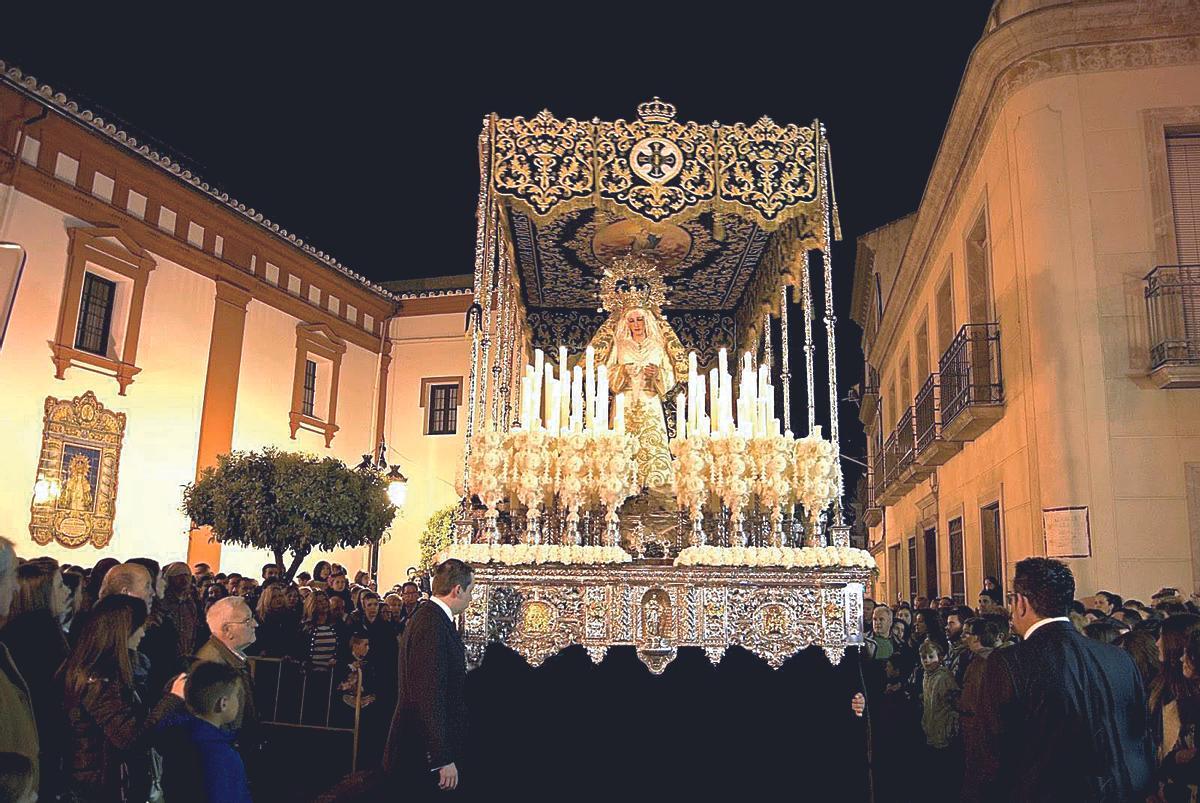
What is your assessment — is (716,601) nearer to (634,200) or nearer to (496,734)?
(496,734)

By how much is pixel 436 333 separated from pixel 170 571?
13840 mm

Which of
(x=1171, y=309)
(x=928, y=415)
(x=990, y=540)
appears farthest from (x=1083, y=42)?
(x=990, y=540)

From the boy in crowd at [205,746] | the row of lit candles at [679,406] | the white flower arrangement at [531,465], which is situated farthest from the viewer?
the row of lit candles at [679,406]

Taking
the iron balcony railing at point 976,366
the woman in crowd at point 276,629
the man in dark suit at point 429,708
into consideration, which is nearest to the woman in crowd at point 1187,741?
the man in dark suit at point 429,708

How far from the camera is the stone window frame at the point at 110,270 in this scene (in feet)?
41.0

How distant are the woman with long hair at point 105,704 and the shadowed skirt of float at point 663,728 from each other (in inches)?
74.8

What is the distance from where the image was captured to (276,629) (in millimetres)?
7367

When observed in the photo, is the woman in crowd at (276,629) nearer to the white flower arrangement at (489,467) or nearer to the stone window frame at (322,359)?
the white flower arrangement at (489,467)

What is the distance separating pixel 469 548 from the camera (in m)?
5.27

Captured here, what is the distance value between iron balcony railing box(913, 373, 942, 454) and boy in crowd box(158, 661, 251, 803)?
34.6 feet

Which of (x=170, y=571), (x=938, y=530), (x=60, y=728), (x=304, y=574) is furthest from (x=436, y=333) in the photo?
(x=60, y=728)

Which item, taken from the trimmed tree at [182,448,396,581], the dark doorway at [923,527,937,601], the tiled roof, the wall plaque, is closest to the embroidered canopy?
the wall plaque

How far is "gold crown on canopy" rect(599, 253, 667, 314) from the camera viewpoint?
24.4 feet

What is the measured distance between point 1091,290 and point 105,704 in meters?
8.56
